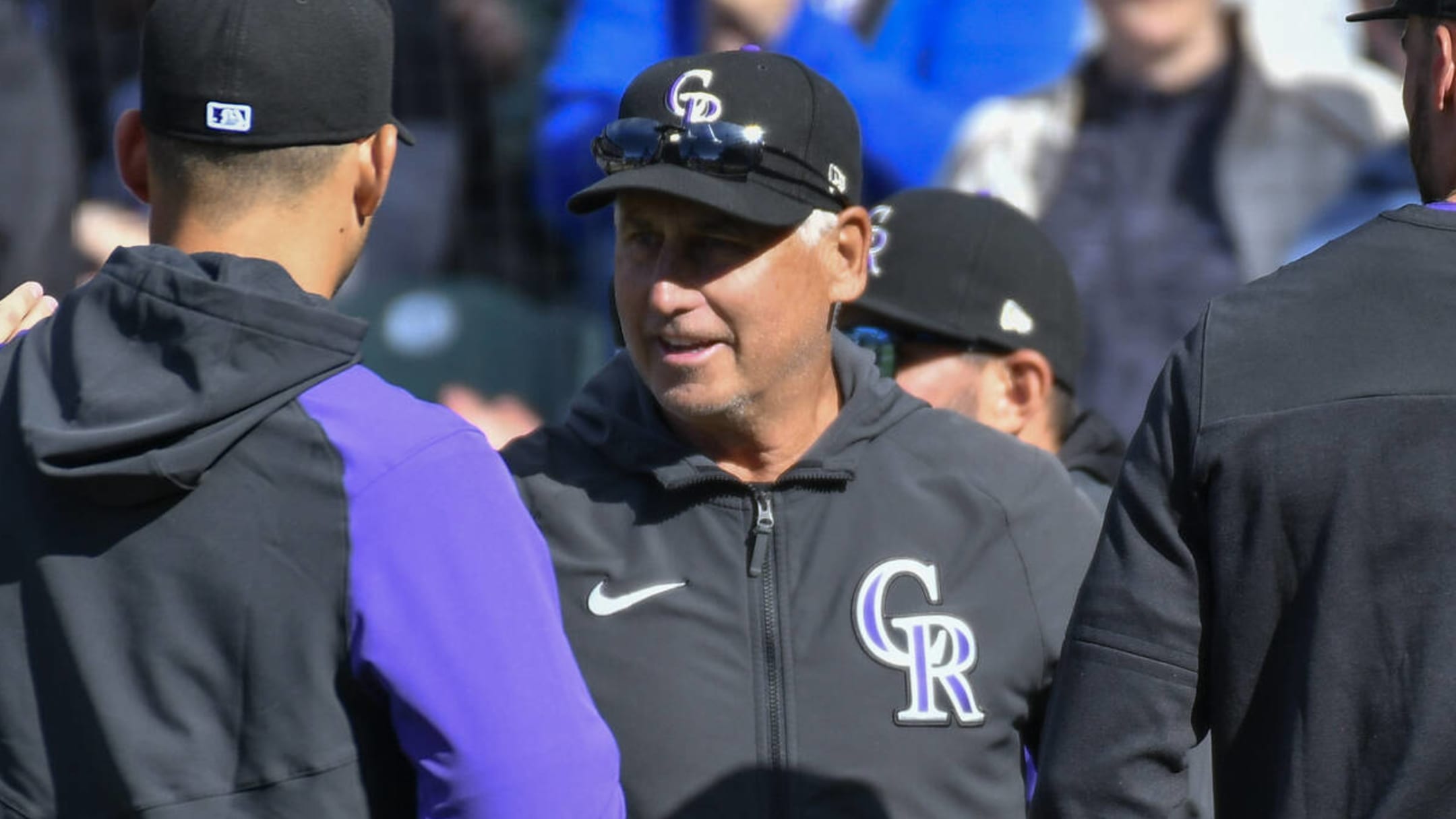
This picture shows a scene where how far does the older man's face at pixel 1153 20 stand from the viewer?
218 inches

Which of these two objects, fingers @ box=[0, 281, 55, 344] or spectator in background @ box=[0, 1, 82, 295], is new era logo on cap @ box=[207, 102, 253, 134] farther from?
spectator in background @ box=[0, 1, 82, 295]

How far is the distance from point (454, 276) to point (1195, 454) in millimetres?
4549

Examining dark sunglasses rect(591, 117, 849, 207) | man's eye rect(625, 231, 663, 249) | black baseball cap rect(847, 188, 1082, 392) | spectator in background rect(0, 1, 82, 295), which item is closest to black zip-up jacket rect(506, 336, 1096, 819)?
man's eye rect(625, 231, 663, 249)

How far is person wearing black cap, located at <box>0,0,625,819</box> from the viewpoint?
1848 mm

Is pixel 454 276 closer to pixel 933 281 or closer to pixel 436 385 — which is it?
pixel 436 385

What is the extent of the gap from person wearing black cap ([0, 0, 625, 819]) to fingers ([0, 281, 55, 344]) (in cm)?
23

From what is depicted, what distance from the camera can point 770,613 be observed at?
2459 millimetres

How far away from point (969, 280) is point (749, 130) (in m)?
0.89

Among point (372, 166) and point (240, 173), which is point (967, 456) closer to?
point (372, 166)

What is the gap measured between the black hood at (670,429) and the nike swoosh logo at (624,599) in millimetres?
139

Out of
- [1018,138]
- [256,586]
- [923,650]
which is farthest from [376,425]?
[1018,138]

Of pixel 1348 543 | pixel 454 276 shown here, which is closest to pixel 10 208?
pixel 454 276

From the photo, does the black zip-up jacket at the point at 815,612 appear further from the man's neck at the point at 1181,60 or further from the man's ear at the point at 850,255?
the man's neck at the point at 1181,60

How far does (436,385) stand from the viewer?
629 centimetres
